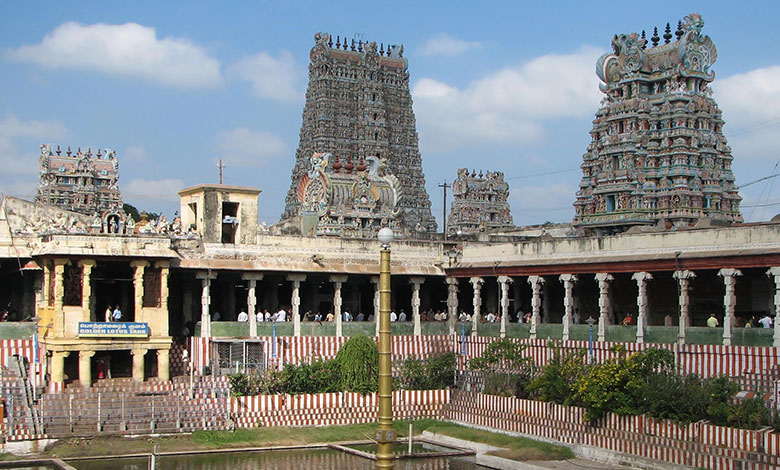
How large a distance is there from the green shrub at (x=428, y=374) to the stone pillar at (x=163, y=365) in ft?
27.0

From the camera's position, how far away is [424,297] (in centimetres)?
4859

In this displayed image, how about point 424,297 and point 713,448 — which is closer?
point 713,448

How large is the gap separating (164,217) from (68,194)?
162 feet

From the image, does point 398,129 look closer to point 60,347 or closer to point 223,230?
point 223,230

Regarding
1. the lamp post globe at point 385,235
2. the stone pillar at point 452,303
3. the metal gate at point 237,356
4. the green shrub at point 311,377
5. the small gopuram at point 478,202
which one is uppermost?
the small gopuram at point 478,202

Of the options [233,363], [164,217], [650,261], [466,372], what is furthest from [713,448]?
[164,217]

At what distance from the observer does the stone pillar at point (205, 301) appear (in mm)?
39219

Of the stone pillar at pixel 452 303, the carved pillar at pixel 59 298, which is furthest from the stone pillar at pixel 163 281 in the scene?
the stone pillar at pixel 452 303

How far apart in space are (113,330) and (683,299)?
18975 millimetres

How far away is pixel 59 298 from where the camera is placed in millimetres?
36281

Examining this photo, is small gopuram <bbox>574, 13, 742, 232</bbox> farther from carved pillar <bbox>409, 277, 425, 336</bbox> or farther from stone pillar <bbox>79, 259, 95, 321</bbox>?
stone pillar <bbox>79, 259, 95, 321</bbox>

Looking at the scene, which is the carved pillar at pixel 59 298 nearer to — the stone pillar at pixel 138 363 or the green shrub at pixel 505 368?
the stone pillar at pixel 138 363

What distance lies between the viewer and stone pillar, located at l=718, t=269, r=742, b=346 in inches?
1257

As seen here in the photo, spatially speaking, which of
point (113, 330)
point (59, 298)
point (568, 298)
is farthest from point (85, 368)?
point (568, 298)
